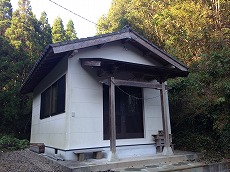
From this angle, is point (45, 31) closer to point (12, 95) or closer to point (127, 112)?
point (12, 95)

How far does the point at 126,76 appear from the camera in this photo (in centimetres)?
738

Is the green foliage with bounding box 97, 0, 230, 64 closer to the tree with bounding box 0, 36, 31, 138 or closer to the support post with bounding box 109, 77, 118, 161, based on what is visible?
the support post with bounding box 109, 77, 118, 161

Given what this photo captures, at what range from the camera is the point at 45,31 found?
18.4m

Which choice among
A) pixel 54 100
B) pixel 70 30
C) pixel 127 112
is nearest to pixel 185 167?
pixel 127 112

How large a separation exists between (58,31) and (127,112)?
1579 centimetres

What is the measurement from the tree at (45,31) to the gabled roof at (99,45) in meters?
10.4

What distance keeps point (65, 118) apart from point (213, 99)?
4.90 meters

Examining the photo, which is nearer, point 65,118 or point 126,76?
point 65,118

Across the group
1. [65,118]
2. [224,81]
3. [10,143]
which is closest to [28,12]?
[10,143]

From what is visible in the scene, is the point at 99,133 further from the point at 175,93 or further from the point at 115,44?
the point at 175,93

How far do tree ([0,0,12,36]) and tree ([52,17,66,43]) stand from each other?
405 centimetres

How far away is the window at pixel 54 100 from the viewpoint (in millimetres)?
6741

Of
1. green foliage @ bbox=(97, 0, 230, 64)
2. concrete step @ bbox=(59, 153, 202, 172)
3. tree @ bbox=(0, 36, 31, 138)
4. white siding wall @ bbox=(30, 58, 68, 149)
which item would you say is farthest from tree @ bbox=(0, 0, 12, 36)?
concrete step @ bbox=(59, 153, 202, 172)

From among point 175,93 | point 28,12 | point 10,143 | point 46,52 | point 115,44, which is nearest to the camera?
point 46,52
